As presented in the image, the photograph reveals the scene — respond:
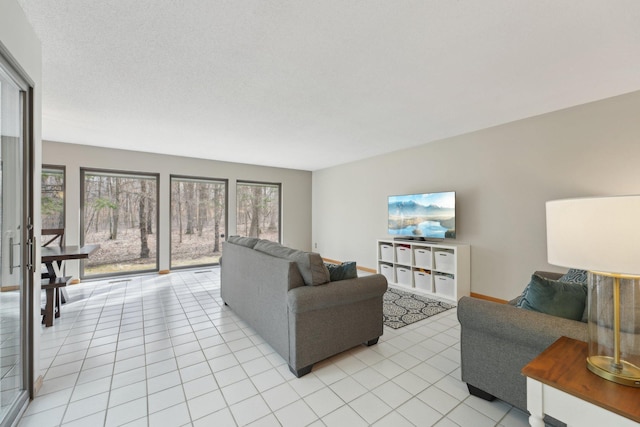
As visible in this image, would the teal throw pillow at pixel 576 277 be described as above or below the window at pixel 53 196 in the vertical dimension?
below

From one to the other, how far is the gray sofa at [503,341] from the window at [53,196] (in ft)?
19.5

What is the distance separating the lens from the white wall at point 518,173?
8.75ft

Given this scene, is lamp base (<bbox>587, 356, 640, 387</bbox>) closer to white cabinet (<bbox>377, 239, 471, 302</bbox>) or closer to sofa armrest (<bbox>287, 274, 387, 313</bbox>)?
sofa armrest (<bbox>287, 274, 387, 313</bbox>)

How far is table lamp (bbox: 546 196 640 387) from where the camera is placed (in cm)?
88

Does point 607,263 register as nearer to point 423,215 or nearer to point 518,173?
point 518,173

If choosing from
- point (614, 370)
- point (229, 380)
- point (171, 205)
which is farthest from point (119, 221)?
point (614, 370)

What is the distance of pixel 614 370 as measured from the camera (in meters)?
1.01

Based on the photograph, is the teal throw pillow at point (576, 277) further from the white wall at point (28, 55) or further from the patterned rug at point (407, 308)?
the white wall at point (28, 55)

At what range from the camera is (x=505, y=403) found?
1.73 meters

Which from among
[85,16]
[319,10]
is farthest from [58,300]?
[319,10]

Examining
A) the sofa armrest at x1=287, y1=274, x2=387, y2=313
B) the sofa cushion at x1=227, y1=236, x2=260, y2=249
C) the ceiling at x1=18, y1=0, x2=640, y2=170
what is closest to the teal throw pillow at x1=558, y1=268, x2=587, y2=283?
the sofa armrest at x1=287, y1=274, x2=387, y2=313

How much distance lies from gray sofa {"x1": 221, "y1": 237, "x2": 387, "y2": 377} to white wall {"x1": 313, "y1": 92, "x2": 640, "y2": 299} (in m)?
2.10

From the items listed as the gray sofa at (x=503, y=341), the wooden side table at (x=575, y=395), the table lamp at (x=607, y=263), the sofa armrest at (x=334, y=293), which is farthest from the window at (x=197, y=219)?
the table lamp at (x=607, y=263)

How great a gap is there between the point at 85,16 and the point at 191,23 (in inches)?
24.9
